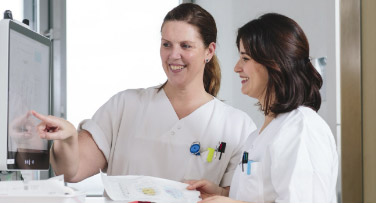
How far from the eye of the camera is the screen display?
1271mm

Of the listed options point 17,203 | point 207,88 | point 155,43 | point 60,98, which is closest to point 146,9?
point 155,43

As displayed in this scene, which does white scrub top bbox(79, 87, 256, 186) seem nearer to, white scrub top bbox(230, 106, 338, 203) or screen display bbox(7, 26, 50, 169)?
screen display bbox(7, 26, 50, 169)

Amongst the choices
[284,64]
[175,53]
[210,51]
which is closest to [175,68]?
[175,53]

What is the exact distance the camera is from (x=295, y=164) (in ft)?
3.86

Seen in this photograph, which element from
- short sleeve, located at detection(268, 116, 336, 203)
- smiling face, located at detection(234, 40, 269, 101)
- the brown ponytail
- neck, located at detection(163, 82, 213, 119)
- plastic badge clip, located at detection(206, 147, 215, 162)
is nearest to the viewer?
short sleeve, located at detection(268, 116, 336, 203)

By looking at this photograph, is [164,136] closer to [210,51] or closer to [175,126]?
[175,126]

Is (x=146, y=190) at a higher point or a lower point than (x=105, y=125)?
lower

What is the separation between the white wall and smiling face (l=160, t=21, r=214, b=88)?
10.5 inches

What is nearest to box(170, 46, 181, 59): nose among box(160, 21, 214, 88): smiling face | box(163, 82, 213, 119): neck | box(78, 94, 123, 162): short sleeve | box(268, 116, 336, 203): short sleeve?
box(160, 21, 214, 88): smiling face

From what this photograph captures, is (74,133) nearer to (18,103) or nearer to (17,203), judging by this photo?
(18,103)

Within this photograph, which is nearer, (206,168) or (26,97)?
(26,97)

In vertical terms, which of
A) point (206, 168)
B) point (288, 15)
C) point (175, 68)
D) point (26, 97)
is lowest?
point (206, 168)

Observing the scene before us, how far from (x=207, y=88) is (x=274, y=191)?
841mm

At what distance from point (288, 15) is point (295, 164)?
1.81 meters
